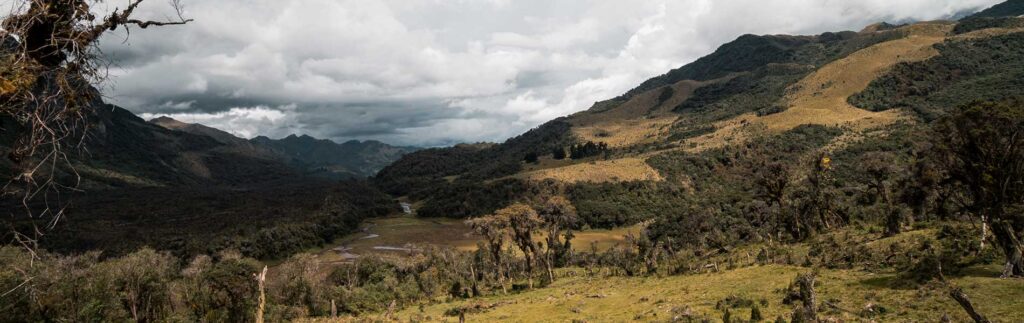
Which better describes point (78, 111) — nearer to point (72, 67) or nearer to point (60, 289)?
point (72, 67)

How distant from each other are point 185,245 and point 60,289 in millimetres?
107156

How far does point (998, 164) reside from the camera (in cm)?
2767

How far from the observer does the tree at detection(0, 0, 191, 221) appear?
300 inches

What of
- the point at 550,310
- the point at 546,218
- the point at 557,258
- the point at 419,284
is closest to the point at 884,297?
the point at 550,310

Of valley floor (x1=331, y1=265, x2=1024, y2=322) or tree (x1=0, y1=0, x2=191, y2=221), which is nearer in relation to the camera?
tree (x1=0, y1=0, x2=191, y2=221)

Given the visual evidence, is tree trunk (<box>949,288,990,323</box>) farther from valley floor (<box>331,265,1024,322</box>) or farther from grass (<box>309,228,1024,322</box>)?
valley floor (<box>331,265,1024,322</box>)

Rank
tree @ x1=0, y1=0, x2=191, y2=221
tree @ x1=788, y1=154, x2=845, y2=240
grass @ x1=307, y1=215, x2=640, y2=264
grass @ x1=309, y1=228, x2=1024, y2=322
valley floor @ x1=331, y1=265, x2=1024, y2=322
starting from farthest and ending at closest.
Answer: grass @ x1=307, y1=215, x2=640, y2=264 → tree @ x1=788, y1=154, x2=845, y2=240 → grass @ x1=309, y1=228, x2=1024, y2=322 → valley floor @ x1=331, y1=265, x2=1024, y2=322 → tree @ x1=0, y1=0, x2=191, y2=221

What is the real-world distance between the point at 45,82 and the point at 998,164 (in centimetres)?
3933

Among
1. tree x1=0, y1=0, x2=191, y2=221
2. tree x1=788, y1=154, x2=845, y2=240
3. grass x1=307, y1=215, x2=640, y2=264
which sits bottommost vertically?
grass x1=307, y1=215, x2=640, y2=264

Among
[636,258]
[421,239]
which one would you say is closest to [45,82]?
[636,258]

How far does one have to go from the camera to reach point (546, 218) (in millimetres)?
74000

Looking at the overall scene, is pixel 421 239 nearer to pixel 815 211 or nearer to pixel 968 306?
pixel 815 211

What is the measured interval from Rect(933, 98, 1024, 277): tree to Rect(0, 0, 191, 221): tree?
37.4 m

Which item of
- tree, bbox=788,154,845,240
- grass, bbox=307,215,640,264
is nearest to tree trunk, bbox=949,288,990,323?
tree, bbox=788,154,845,240
